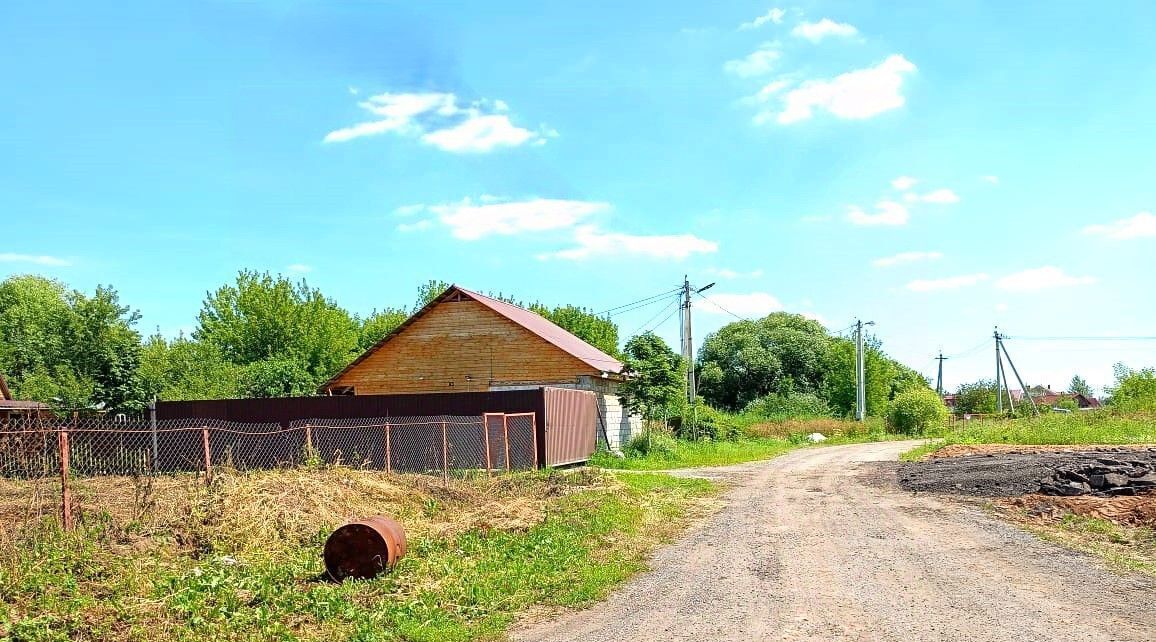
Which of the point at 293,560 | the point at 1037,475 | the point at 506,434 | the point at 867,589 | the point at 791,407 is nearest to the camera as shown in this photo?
the point at 867,589

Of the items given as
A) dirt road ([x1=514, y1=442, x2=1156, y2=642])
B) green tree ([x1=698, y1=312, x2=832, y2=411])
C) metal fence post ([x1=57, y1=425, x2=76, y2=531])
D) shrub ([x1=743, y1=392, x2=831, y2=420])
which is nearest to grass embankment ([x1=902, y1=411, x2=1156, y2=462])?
dirt road ([x1=514, y1=442, x2=1156, y2=642])

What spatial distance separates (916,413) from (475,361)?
80.2 feet

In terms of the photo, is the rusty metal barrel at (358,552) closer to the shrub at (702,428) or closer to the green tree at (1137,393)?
the shrub at (702,428)

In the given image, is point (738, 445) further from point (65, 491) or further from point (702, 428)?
point (65, 491)

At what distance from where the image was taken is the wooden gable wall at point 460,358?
2819cm

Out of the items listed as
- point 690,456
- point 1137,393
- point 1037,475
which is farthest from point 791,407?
point 1037,475

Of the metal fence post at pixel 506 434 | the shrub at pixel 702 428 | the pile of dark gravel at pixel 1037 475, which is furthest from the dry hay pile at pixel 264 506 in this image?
the shrub at pixel 702 428

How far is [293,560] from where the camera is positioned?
8.62 m

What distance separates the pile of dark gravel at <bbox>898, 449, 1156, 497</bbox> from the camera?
13.9 metres

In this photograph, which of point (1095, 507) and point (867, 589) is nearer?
point (867, 589)

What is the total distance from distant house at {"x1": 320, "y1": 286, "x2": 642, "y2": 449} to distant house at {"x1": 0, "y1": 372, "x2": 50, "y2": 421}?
9335 millimetres

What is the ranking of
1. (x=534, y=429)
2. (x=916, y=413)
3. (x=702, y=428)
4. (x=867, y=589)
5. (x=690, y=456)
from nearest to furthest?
(x=867, y=589) → (x=534, y=429) → (x=690, y=456) → (x=702, y=428) → (x=916, y=413)

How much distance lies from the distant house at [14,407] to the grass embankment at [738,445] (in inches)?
743

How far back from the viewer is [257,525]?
30.9 ft
